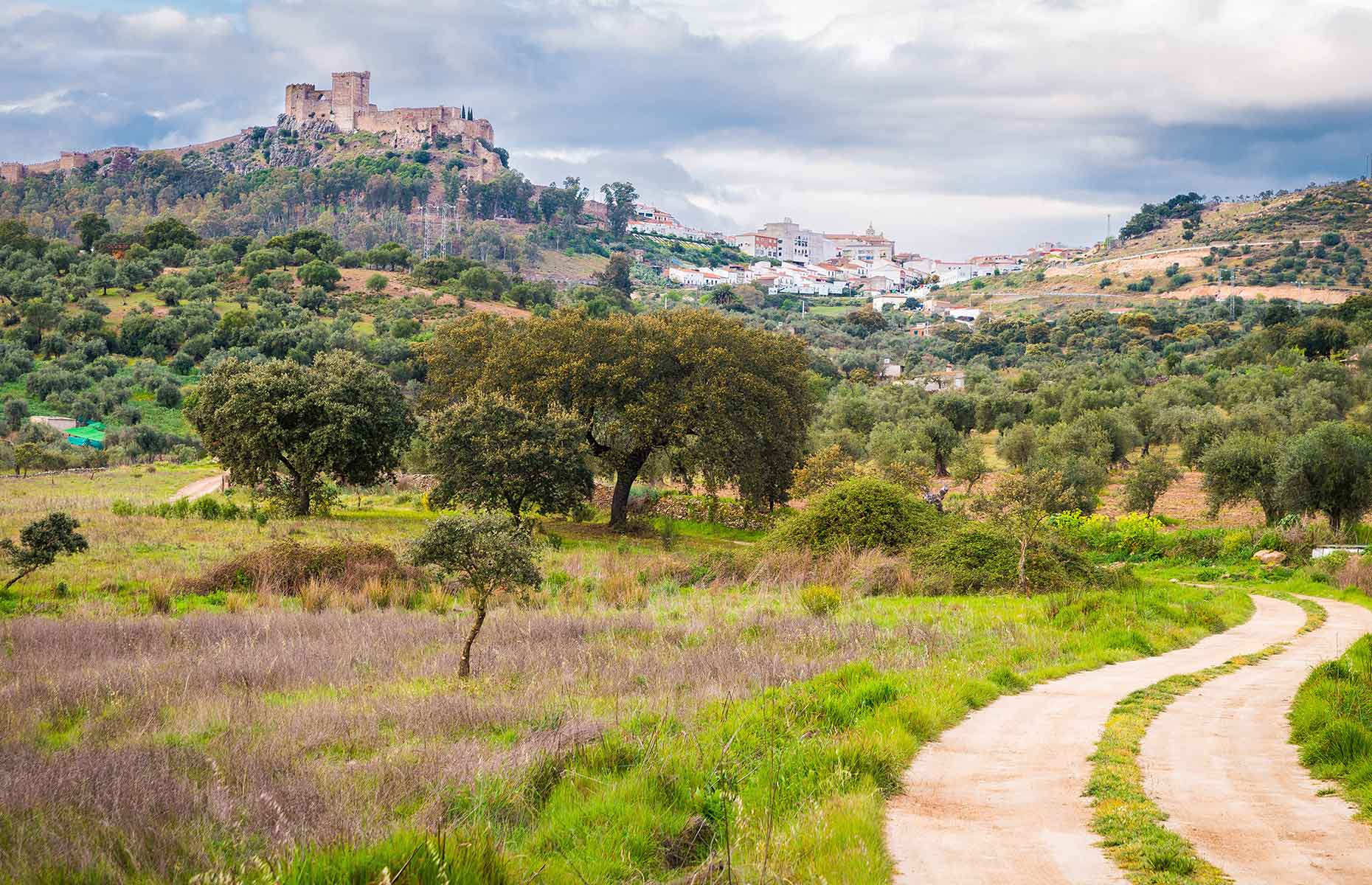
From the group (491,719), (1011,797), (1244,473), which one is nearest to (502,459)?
(491,719)

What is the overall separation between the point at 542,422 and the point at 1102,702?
19.7 m

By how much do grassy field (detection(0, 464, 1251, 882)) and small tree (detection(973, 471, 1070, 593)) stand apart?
2.23m

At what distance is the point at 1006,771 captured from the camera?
682 centimetres

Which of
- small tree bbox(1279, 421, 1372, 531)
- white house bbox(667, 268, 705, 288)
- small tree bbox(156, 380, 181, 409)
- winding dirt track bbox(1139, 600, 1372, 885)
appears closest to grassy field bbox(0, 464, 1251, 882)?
winding dirt track bbox(1139, 600, 1372, 885)

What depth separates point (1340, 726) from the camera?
6.88m

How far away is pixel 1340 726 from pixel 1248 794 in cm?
129

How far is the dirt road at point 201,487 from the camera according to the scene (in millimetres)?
32125

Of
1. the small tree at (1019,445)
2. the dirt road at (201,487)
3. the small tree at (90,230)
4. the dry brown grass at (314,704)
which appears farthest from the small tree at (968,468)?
the small tree at (90,230)

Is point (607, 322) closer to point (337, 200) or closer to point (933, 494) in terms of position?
point (933, 494)

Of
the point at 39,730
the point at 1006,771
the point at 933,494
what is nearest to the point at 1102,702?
the point at 1006,771

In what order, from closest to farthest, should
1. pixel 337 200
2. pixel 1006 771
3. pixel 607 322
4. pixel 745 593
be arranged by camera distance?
pixel 1006 771 → pixel 745 593 → pixel 607 322 → pixel 337 200

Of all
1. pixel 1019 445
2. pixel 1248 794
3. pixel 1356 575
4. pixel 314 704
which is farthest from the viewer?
pixel 1019 445

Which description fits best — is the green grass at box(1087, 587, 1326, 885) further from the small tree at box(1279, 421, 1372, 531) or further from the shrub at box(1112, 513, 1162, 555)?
the small tree at box(1279, 421, 1372, 531)

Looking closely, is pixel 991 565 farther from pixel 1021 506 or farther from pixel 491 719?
pixel 491 719
